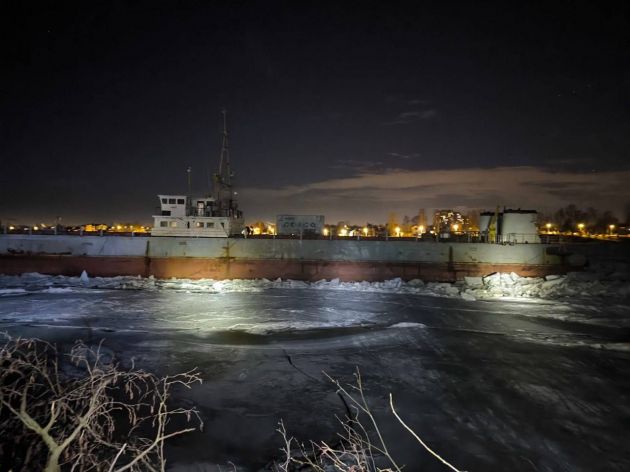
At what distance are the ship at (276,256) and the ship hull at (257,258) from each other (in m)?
0.07

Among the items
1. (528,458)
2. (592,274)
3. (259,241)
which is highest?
(259,241)

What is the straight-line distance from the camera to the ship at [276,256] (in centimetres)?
2764

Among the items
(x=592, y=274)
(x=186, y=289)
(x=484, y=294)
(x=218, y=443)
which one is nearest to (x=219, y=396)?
(x=218, y=443)

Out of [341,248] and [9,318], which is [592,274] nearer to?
[341,248]

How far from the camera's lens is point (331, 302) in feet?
70.5

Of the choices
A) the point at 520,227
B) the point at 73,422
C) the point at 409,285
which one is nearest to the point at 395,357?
the point at 73,422

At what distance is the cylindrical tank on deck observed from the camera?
28.8m

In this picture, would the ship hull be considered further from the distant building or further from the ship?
the distant building

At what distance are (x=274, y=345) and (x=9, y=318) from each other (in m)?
12.0

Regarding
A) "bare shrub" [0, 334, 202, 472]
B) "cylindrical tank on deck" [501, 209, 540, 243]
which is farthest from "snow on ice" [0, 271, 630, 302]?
"bare shrub" [0, 334, 202, 472]

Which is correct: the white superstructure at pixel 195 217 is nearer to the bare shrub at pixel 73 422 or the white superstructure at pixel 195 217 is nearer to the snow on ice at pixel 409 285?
the snow on ice at pixel 409 285

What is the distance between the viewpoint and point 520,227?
2939cm

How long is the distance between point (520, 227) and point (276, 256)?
18.6 meters

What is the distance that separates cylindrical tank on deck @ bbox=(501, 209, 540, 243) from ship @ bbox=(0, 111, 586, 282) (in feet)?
0.22
